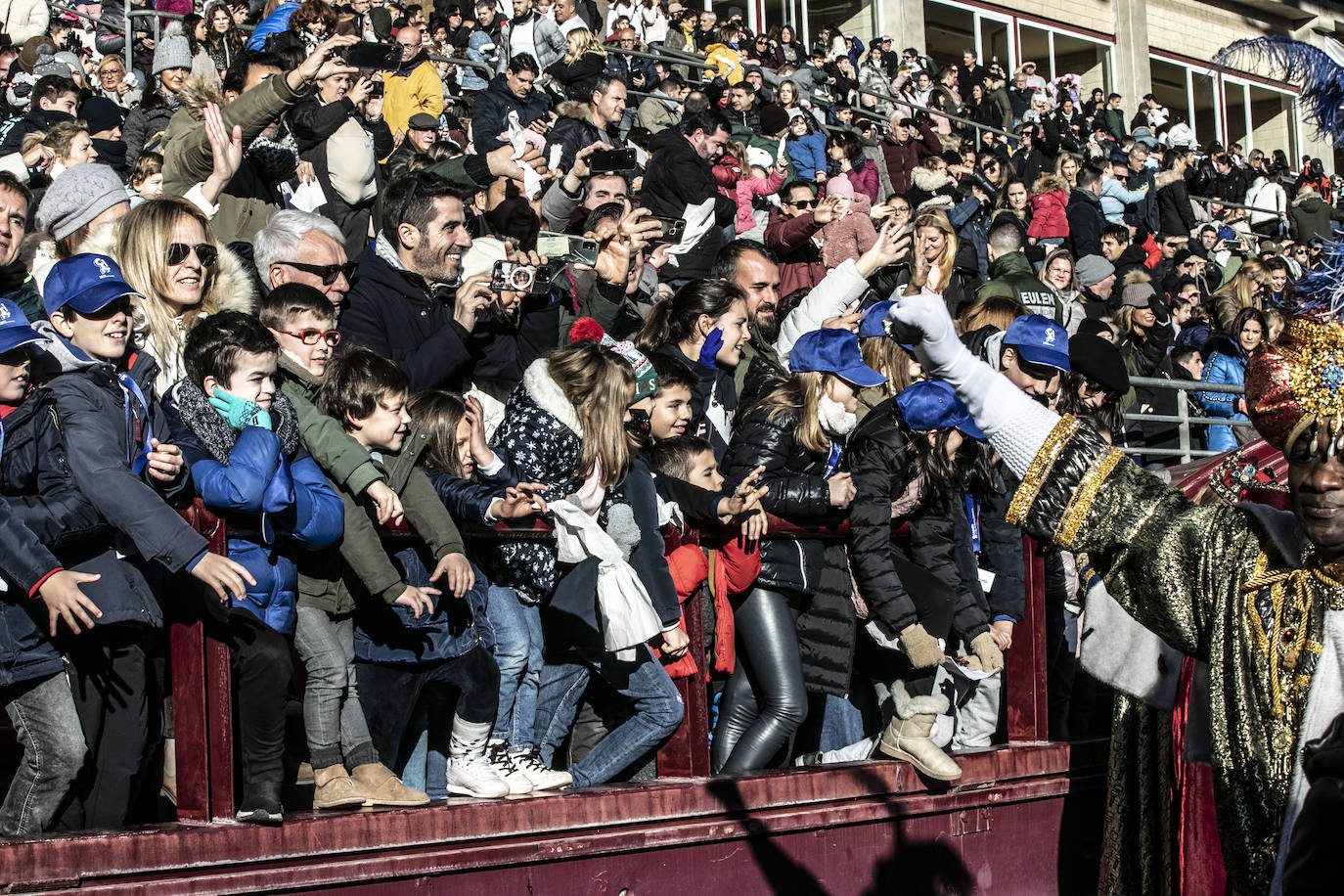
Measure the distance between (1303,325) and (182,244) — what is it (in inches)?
143

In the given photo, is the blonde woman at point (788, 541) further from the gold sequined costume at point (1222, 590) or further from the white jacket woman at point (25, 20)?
the white jacket woman at point (25, 20)

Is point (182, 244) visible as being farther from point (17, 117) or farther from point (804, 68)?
point (804, 68)

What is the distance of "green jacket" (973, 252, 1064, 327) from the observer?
10500mm

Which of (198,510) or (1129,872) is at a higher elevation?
(198,510)

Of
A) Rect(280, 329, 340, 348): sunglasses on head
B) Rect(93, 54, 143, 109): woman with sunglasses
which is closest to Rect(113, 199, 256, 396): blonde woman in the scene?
Rect(280, 329, 340, 348): sunglasses on head

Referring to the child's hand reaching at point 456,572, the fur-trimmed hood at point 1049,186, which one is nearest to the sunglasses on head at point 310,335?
the child's hand reaching at point 456,572

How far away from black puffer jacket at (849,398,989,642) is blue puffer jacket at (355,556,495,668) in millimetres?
1608

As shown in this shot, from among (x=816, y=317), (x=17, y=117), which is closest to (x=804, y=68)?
(x=17, y=117)

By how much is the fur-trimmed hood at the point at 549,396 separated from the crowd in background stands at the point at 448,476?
0.04 feet

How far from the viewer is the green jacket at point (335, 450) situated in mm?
4824

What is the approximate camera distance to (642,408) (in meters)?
6.29

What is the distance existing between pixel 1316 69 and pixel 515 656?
3182 mm

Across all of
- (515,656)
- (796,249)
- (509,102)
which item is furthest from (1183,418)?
(515,656)

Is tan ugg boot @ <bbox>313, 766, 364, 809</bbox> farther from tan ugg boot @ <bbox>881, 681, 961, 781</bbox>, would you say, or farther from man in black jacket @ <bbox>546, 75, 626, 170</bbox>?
man in black jacket @ <bbox>546, 75, 626, 170</bbox>
